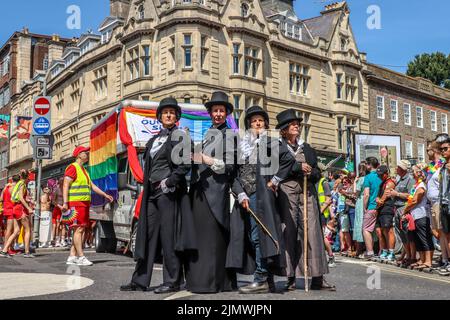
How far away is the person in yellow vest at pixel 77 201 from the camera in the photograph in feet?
31.2

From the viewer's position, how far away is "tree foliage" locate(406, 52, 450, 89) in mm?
57375

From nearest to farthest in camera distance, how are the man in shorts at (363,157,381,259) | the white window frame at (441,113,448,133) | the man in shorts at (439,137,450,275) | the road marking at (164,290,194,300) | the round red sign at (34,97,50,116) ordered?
the road marking at (164,290,194,300), the man in shorts at (439,137,450,275), the man in shorts at (363,157,381,259), the round red sign at (34,97,50,116), the white window frame at (441,113,448,133)

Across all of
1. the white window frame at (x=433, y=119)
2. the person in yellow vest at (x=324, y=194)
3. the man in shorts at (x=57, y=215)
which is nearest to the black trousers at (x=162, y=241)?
the person in yellow vest at (x=324, y=194)

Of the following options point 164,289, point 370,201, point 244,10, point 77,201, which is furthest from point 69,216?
point 244,10

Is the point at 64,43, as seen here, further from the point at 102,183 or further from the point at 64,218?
the point at 64,218

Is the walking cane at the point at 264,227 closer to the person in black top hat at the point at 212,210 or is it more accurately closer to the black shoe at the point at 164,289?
the person in black top hat at the point at 212,210

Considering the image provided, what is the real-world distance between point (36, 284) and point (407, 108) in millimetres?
42191

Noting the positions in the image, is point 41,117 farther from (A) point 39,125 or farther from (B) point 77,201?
(B) point 77,201

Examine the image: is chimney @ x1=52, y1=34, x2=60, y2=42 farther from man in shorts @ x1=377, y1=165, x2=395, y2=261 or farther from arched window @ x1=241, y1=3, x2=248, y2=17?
man in shorts @ x1=377, y1=165, x2=395, y2=261

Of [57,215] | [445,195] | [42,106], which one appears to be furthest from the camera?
[57,215]

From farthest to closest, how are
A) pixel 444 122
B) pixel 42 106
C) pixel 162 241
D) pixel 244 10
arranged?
pixel 444 122
pixel 244 10
pixel 42 106
pixel 162 241

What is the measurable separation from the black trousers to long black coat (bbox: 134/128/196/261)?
57 millimetres

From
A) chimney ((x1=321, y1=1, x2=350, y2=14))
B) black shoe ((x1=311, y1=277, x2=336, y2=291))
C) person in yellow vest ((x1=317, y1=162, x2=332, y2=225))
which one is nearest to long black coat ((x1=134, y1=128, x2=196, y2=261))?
black shoe ((x1=311, y1=277, x2=336, y2=291))

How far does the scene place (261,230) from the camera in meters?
6.14
